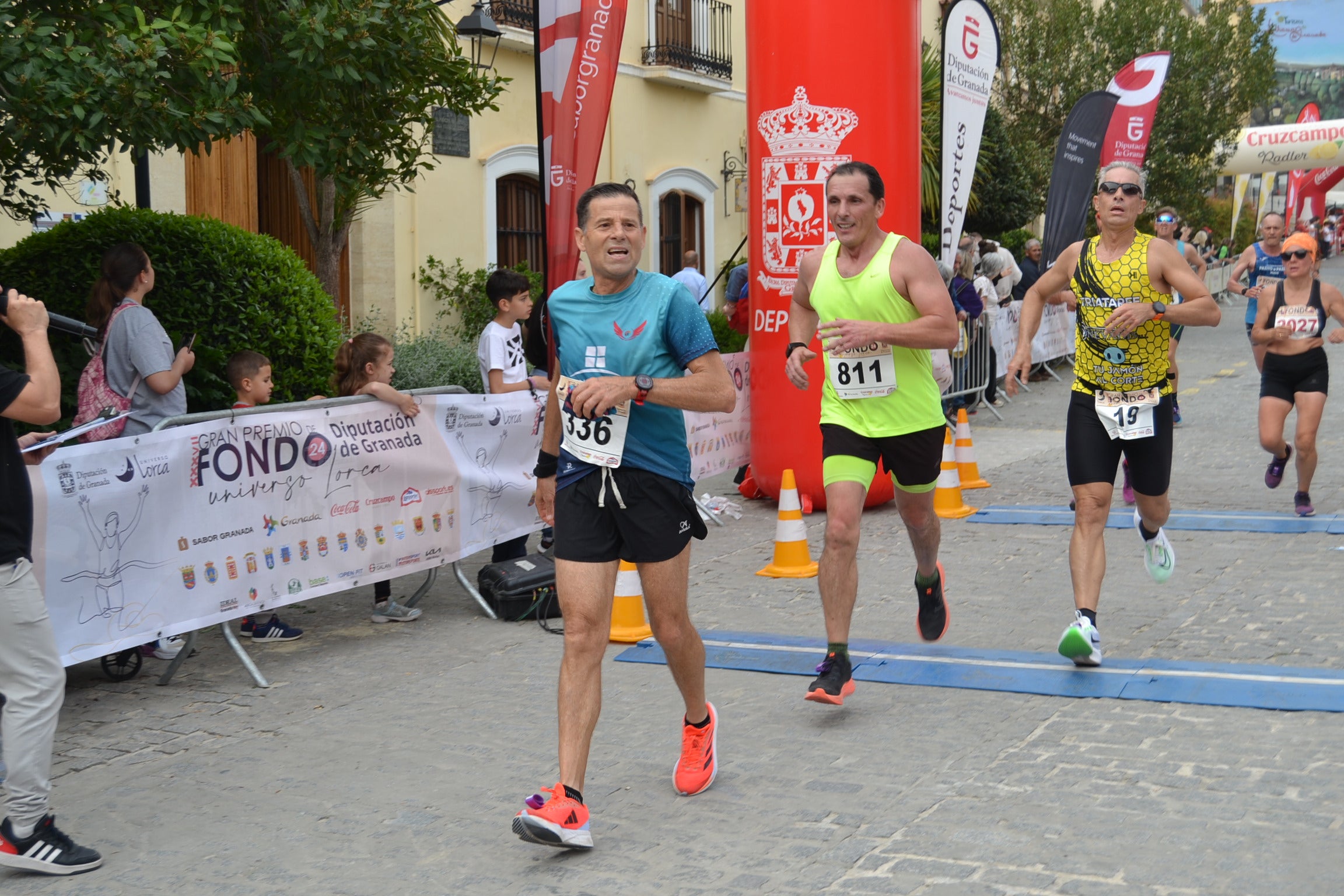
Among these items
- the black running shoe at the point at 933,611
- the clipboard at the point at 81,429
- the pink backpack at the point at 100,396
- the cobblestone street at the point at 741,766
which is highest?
the pink backpack at the point at 100,396

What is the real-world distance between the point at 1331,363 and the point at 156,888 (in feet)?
64.3

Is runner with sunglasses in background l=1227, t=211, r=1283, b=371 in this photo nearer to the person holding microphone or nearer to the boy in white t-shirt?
the boy in white t-shirt

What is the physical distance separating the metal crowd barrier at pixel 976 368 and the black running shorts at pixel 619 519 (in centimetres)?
1013

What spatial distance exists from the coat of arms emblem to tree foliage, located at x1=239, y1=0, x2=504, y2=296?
6.97 feet

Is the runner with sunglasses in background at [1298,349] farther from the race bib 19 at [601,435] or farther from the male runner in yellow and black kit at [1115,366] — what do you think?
the race bib 19 at [601,435]

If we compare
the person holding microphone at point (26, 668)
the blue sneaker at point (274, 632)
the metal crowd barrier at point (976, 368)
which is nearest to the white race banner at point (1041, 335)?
the metal crowd barrier at point (976, 368)

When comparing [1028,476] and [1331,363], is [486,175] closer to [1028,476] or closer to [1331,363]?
[1028,476]

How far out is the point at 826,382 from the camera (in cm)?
578

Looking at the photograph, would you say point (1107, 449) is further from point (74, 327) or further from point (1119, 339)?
point (74, 327)

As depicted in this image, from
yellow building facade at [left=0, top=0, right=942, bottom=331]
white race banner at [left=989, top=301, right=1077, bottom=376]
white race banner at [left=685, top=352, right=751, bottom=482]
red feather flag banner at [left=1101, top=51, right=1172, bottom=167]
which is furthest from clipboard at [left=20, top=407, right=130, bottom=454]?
red feather flag banner at [left=1101, top=51, right=1172, bottom=167]

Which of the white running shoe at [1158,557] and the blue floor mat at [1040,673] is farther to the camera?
the white running shoe at [1158,557]

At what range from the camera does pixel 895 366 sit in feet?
18.3

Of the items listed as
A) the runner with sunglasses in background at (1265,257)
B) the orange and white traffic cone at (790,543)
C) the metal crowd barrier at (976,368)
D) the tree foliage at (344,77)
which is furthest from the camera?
the metal crowd barrier at (976,368)

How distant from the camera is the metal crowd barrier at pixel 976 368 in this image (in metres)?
14.6
